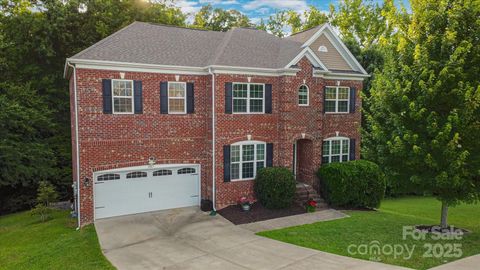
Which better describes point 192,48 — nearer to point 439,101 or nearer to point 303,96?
point 303,96

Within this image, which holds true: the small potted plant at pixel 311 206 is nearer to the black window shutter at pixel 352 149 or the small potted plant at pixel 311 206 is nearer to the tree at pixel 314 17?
the black window shutter at pixel 352 149

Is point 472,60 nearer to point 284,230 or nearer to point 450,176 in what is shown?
point 450,176

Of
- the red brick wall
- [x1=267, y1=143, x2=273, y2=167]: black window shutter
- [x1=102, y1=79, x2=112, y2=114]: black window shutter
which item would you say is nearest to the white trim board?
the red brick wall

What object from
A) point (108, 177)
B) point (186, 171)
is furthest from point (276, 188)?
point (108, 177)

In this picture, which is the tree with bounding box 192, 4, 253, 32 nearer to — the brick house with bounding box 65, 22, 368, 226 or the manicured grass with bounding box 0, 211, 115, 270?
the brick house with bounding box 65, 22, 368, 226

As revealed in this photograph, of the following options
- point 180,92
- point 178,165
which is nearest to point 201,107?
point 180,92
